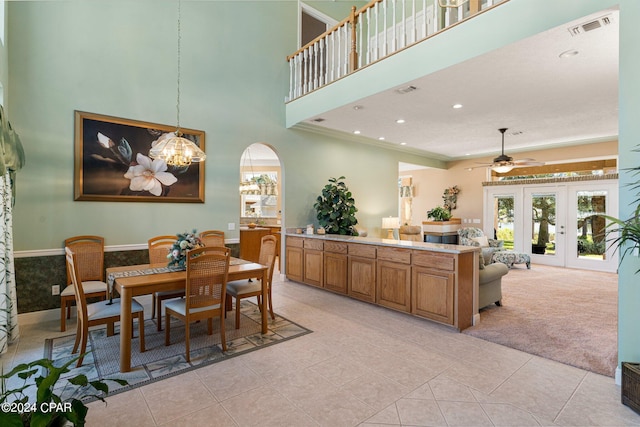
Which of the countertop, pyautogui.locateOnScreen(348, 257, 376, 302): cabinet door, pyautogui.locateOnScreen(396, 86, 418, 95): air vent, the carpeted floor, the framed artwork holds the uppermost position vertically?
pyautogui.locateOnScreen(396, 86, 418, 95): air vent

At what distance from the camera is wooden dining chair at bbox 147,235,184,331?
3814mm

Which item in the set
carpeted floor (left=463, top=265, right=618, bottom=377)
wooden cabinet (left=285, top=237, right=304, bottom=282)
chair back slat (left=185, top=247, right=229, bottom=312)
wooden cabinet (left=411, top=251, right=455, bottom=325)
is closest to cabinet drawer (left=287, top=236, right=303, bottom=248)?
wooden cabinet (left=285, top=237, right=304, bottom=282)

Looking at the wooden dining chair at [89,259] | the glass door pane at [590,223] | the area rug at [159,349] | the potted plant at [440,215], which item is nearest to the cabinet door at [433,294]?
the area rug at [159,349]

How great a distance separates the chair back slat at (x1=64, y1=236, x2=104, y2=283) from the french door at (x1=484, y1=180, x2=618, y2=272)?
28.9 feet

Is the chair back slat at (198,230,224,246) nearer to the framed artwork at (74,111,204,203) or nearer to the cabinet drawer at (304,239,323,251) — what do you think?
the framed artwork at (74,111,204,203)

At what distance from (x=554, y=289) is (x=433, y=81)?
4238 mm

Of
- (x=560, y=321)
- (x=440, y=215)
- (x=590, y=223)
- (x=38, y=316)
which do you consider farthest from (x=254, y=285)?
(x=590, y=223)

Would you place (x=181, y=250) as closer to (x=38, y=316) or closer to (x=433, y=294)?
(x=38, y=316)

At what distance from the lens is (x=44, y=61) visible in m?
3.98

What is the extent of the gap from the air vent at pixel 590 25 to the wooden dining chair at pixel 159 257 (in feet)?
15.1

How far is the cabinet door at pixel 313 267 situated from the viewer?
5555 mm

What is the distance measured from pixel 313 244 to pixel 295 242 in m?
0.50

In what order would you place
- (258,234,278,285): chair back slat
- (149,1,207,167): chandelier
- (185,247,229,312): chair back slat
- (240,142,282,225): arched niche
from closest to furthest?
(185,247,229,312): chair back slat < (149,1,207,167): chandelier < (258,234,278,285): chair back slat < (240,142,282,225): arched niche

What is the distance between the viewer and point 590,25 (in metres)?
2.79
